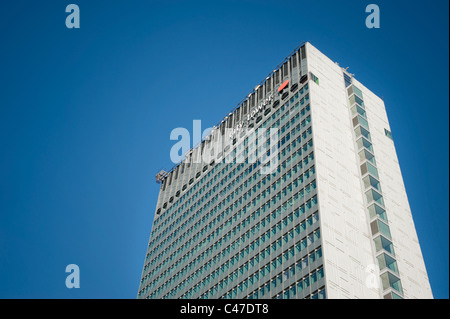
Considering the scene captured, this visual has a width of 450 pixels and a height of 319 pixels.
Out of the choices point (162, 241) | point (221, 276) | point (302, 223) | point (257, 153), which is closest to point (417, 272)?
point (302, 223)

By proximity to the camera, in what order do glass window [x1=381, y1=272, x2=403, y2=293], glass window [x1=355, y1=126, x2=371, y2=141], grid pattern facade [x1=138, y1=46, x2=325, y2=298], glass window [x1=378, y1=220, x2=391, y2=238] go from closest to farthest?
glass window [x1=381, y1=272, x2=403, y2=293] < grid pattern facade [x1=138, y1=46, x2=325, y2=298] < glass window [x1=378, y1=220, x2=391, y2=238] < glass window [x1=355, y1=126, x2=371, y2=141]

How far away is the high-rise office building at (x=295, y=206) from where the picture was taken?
76.5 metres

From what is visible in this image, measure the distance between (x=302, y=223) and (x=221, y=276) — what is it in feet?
63.3

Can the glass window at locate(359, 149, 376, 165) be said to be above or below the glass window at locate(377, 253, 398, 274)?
above

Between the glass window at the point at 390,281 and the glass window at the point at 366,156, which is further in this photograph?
the glass window at the point at 366,156

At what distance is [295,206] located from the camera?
85000 mm

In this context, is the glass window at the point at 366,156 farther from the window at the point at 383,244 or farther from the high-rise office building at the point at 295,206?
the window at the point at 383,244

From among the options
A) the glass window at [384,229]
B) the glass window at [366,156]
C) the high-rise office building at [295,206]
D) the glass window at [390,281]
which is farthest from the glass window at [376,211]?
the glass window at [366,156]

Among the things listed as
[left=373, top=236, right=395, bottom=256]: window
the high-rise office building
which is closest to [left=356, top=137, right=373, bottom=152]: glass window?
the high-rise office building

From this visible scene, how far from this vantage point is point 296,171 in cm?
9044

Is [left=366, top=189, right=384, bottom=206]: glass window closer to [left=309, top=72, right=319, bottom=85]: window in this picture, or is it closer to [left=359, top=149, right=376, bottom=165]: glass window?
[left=359, top=149, right=376, bottom=165]: glass window

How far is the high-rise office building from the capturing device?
7650cm

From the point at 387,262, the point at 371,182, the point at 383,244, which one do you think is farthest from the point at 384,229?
the point at 371,182
